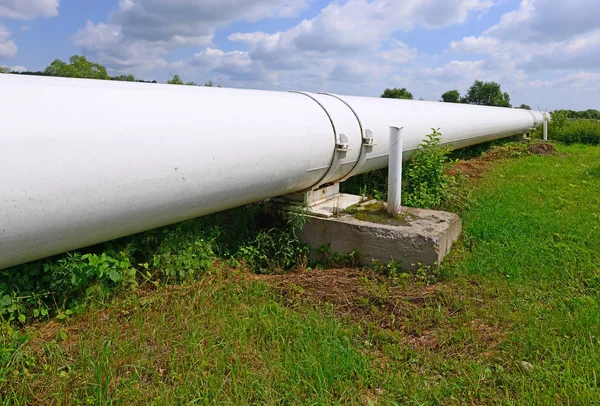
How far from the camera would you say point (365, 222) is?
12.2 ft

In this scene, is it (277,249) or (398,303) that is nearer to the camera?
(398,303)

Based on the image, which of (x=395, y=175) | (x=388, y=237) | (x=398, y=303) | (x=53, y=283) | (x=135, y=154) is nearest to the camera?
(x=135, y=154)

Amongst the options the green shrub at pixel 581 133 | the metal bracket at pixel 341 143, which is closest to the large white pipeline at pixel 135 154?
the metal bracket at pixel 341 143

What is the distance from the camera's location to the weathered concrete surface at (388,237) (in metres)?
3.49

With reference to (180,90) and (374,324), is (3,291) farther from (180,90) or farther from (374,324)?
(374,324)

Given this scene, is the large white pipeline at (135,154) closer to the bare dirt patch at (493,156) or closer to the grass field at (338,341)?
the grass field at (338,341)

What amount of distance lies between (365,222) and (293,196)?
2.29 ft

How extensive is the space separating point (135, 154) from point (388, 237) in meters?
2.00

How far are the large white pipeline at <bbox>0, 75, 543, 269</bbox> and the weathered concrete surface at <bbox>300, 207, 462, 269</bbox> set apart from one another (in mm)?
429

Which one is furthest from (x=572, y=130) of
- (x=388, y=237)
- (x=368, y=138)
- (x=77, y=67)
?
(x=77, y=67)

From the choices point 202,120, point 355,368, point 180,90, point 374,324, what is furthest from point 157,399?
point 180,90

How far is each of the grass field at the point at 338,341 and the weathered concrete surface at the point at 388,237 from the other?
16 centimetres

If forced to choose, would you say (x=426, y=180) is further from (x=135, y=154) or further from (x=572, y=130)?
(x=572, y=130)

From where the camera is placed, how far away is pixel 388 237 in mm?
3564
